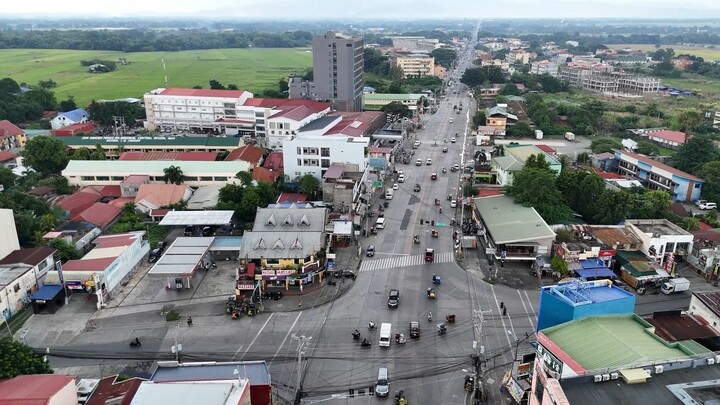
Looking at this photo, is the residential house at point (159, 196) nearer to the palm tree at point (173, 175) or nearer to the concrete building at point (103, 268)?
the palm tree at point (173, 175)

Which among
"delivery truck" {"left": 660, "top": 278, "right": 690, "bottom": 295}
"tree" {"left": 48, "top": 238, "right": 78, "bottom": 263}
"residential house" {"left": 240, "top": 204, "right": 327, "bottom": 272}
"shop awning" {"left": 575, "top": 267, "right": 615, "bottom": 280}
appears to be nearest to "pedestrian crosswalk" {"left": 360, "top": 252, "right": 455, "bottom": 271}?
"residential house" {"left": 240, "top": 204, "right": 327, "bottom": 272}

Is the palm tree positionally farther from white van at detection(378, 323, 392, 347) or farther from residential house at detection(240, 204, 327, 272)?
white van at detection(378, 323, 392, 347)

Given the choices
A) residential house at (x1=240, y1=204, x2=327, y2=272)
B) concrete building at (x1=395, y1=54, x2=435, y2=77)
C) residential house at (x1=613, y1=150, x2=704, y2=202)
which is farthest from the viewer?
concrete building at (x1=395, y1=54, x2=435, y2=77)

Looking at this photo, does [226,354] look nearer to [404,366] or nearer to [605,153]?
[404,366]

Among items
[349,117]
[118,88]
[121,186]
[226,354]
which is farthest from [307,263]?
[118,88]

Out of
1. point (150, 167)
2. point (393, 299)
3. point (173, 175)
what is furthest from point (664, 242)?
point (150, 167)

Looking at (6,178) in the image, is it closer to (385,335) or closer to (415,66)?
(385,335)
